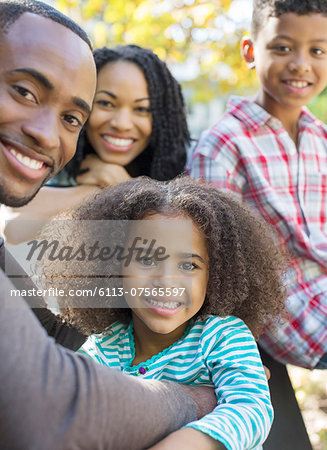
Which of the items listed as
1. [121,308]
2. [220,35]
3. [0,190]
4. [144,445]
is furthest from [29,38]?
[220,35]

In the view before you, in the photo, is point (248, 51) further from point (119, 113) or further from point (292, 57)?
point (119, 113)

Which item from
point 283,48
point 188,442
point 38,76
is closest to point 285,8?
point 283,48

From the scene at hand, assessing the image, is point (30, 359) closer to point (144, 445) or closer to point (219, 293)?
point (144, 445)

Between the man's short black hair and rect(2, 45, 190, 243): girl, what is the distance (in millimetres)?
984

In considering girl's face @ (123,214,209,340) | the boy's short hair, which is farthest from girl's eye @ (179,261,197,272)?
the boy's short hair

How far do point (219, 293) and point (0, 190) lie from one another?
0.86 meters

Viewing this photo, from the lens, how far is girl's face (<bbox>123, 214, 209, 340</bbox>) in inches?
77.5

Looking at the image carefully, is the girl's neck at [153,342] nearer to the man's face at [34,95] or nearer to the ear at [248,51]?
the man's face at [34,95]

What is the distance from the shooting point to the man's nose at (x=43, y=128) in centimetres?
193

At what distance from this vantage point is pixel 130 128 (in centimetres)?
310

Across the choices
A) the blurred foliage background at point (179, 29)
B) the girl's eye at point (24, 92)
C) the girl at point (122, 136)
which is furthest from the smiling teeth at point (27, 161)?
the blurred foliage background at point (179, 29)

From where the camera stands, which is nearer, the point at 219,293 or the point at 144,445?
the point at 144,445

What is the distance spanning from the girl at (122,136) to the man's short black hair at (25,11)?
0.98m

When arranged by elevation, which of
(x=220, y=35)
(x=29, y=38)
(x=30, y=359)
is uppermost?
(x=220, y=35)
